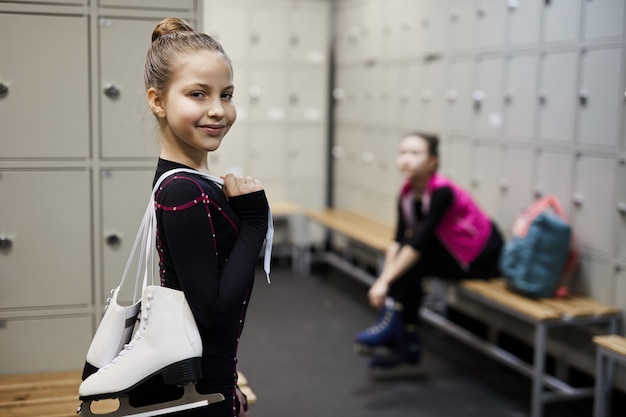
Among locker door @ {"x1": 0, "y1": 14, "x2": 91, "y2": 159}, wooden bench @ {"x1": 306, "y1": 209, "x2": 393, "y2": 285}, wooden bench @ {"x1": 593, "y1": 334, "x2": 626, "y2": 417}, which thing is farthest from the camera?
wooden bench @ {"x1": 306, "y1": 209, "x2": 393, "y2": 285}

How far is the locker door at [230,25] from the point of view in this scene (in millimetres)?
6109

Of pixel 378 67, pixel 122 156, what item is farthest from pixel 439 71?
pixel 122 156

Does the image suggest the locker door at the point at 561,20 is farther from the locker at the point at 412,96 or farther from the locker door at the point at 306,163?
the locker door at the point at 306,163

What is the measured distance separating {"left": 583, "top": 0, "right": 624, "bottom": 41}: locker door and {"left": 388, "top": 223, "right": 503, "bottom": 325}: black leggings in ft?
3.63

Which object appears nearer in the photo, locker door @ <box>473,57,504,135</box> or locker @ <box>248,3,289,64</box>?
locker door @ <box>473,57,504,135</box>

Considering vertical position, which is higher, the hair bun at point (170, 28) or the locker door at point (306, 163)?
the hair bun at point (170, 28)

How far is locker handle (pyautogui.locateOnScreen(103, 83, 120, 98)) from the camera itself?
2414 mm

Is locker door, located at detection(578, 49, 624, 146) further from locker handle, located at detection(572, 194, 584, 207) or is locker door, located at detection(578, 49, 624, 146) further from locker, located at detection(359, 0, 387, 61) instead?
locker, located at detection(359, 0, 387, 61)

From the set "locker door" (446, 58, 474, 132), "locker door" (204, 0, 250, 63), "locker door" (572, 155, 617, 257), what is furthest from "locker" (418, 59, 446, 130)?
"locker door" (204, 0, 250, 63)

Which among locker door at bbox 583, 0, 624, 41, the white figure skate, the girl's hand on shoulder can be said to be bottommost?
the white figure skate

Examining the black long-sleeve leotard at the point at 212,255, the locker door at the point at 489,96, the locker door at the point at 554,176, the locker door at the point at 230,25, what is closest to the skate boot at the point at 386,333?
the locker door at the point at 554,176

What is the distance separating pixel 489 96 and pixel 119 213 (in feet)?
8.09

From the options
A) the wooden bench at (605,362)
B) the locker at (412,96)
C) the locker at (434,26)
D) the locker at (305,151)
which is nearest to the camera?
the wooden bench at (605,362)

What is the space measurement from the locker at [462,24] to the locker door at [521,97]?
0.49 meters
